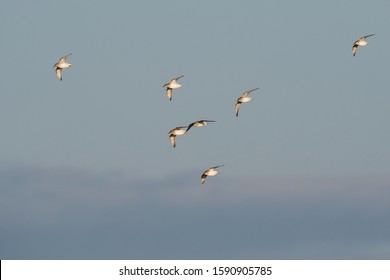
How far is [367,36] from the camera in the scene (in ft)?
587

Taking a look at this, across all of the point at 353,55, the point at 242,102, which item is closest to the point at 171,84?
the point at 242,102
